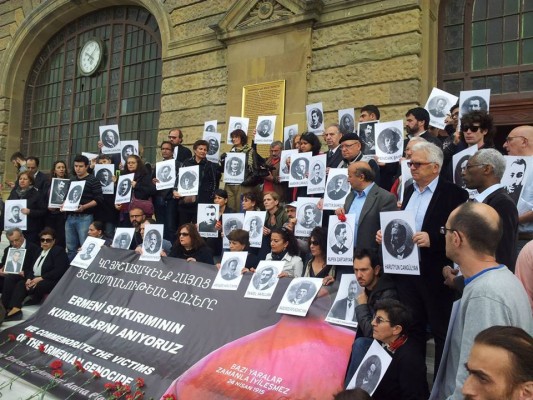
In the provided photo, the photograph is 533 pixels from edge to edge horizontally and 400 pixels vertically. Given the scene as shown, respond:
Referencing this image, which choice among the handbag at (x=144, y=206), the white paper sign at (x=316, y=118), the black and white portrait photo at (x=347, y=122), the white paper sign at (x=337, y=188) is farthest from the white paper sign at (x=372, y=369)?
the white paper sign at (x=316, y=118)

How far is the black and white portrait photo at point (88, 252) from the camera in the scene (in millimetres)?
6603

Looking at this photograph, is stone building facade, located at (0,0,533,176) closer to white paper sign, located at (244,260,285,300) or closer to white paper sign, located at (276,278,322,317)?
white paper sign, located at (244,260,285,300)

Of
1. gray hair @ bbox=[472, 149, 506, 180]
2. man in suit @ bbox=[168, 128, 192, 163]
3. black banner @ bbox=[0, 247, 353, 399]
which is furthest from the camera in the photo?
man in suit @ bbox=[168, 128, 192, 163]

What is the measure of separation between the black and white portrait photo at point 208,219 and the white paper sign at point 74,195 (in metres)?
2.10

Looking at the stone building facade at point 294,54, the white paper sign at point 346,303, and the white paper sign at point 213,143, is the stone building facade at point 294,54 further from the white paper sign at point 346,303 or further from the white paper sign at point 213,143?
the white paper sign at point 346,303

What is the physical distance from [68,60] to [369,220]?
604 inches

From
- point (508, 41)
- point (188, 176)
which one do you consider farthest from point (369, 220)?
point (508, 41)

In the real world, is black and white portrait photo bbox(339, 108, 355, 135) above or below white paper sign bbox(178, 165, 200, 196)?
above

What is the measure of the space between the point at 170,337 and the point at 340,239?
1.90 metres

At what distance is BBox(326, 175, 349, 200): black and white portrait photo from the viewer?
5.42 metres

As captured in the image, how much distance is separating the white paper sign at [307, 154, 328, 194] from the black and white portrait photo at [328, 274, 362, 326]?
197 centimetres

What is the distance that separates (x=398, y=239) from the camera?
12.0ft

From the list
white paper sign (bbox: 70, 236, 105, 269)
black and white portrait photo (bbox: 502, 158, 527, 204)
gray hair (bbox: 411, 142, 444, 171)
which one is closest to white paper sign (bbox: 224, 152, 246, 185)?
white paper sign (bbox: 70, 236, 105, 269)

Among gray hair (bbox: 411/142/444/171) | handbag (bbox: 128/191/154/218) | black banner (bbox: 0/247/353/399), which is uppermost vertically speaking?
gray hair (bbox: 411/142/444/171)
